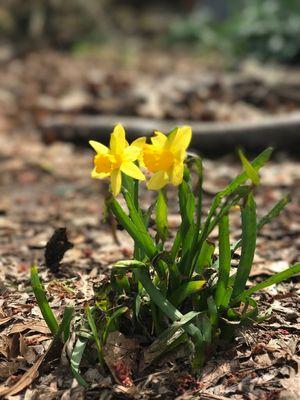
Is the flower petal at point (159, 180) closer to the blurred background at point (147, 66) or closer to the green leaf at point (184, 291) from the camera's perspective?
the green leaf at point (184, 291)

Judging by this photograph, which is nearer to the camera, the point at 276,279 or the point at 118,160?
the point at 118,160

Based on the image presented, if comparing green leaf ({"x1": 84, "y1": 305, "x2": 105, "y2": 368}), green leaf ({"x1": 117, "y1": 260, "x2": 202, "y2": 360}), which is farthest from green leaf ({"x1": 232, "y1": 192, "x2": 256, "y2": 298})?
green leaf ({"x1": 84, "y1": 305, "x2": 105, "y2": 368})

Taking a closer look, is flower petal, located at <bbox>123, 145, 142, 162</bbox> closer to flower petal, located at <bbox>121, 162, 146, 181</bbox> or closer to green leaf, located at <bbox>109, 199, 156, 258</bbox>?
flower petal, located at <bbox>121, 162, 146, 181</bbox>

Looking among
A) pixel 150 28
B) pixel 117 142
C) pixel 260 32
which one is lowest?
pixel 117 142

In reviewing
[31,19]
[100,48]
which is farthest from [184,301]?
[31,19]

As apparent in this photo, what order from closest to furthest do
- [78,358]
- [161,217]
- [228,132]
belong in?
[78,358]
[161,217]
[228,132]

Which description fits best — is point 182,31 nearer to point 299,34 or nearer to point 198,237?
point 299,34

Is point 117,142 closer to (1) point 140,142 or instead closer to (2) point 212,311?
(1) point 140,142

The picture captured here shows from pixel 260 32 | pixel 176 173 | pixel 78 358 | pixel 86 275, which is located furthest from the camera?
pixel 260 32

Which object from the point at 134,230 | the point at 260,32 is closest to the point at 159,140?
the point at 134,230
